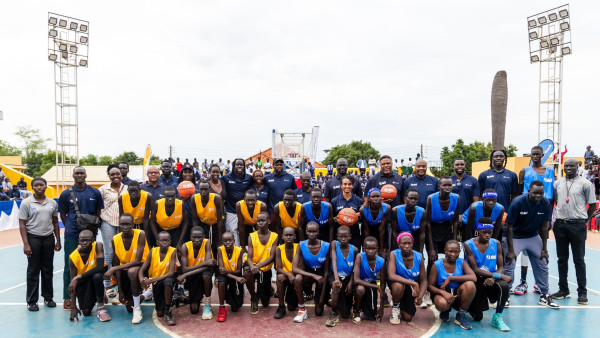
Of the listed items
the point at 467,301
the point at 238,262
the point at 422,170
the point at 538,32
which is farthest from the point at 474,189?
the point at 538,32

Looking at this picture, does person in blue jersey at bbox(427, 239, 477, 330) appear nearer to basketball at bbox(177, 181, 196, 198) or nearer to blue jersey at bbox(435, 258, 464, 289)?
blue jersey at bbox(435, 258, 464, 289)

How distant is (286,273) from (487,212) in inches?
120

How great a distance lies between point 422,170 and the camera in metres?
6.43

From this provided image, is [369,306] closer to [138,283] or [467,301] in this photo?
[467,301]

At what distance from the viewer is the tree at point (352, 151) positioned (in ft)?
184

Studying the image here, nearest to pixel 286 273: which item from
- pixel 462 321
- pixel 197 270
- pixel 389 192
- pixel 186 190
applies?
pixel 197 270

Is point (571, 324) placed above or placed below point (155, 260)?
below

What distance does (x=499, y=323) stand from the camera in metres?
5.00

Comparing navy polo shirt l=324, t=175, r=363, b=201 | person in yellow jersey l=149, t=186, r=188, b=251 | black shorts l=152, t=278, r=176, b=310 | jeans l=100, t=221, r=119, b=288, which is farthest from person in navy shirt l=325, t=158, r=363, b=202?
jeans l=100, t=221, r=119, b=288

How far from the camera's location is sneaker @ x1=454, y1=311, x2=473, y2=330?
502 cm

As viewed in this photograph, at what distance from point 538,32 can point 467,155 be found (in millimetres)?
24405

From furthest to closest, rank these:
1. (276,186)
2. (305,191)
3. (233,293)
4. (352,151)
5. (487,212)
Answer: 1. (352,151)
2. (276,186)
3. (305,191)
4. (487,212)
5. (233,293)

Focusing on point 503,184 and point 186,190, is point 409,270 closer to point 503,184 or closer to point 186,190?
point 503,184

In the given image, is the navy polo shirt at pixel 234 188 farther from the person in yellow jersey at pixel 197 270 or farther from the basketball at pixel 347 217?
the basketball at pixel 347 217
